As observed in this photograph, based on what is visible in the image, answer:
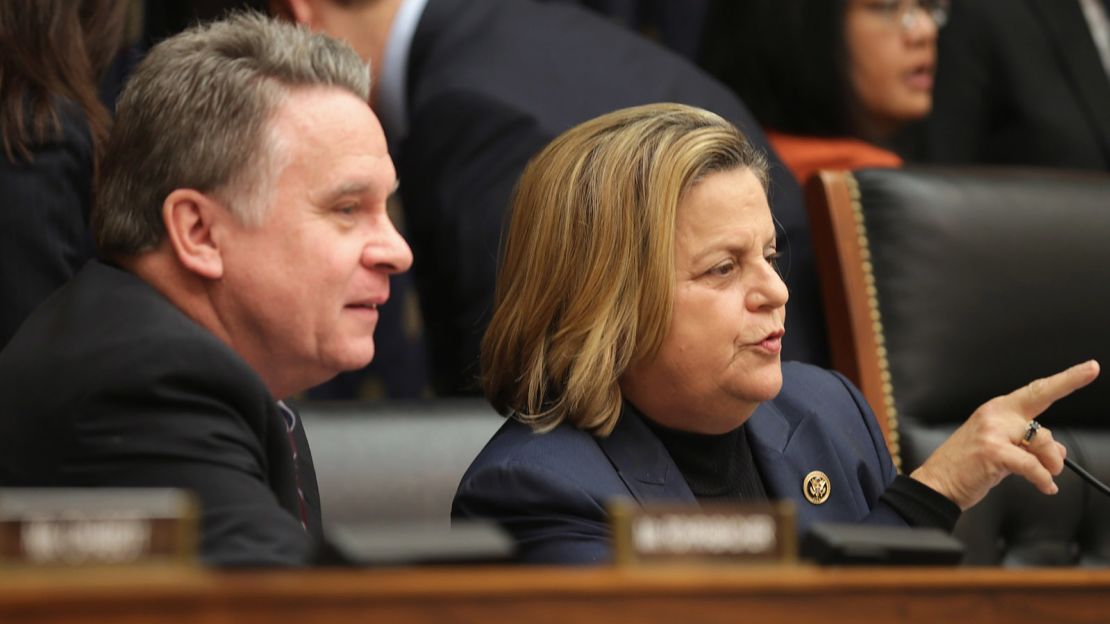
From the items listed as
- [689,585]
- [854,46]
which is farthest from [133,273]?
[854,46]

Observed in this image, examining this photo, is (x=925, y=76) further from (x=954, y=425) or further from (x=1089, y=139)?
(x=954, y=425)

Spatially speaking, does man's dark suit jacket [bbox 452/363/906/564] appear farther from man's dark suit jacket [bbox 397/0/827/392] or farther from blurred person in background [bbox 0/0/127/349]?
blurred person in background [bbox 0/0/127/349]

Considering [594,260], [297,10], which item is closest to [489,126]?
[297,10]

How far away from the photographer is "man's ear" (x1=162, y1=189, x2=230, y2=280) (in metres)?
1.77

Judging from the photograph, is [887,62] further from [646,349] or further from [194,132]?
[194,132]

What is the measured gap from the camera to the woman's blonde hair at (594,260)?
74.8 inches

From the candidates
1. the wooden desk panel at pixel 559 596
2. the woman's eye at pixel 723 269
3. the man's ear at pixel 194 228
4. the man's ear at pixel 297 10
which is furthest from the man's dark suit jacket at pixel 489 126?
the wooden desk panel at pixel 559 596

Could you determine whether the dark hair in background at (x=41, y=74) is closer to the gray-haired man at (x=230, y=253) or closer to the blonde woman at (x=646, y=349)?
the gray-haired man at (x=230, y=253)

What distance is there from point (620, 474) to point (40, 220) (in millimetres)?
794

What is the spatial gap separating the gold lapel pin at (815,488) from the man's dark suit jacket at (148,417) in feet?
2.10

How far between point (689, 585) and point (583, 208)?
2.97 feet

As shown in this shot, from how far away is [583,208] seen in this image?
193 cm

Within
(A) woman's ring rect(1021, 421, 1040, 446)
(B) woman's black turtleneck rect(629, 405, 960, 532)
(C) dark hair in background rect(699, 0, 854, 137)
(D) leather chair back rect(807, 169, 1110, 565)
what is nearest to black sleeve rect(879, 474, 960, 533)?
(B) woman's black turtleneck rect(629, 405, 960, 532)

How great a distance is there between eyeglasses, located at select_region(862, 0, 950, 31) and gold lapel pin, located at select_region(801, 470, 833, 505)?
1428 mm
